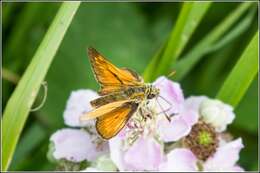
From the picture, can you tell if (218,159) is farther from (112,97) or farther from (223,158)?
(112,97)

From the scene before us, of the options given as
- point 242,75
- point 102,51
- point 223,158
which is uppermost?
point 102,51

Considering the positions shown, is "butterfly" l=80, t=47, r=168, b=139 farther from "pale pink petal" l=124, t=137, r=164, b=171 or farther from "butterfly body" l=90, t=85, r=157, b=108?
"pale pink petal" l=124, t=137, r=164, b=171

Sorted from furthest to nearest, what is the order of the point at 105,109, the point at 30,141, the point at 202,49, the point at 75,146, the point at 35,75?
1. the point at 30,141
2. the point at 202,49
3. the point at 75,146
4. the point at 35,75
5. the point at 105,109

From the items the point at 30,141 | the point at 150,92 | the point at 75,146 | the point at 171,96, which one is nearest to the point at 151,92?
the point at 150,92

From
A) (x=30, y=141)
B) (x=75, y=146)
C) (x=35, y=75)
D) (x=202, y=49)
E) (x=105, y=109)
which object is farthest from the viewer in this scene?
(x=30, y=141)

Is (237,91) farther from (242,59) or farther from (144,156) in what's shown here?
(144,156)

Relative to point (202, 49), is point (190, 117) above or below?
below

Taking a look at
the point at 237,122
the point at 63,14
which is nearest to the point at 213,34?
the point at 237,122

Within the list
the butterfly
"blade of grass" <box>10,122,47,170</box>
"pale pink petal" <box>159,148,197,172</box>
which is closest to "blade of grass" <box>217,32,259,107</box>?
"pale pink petal" <box>159,148,197,172</box>
